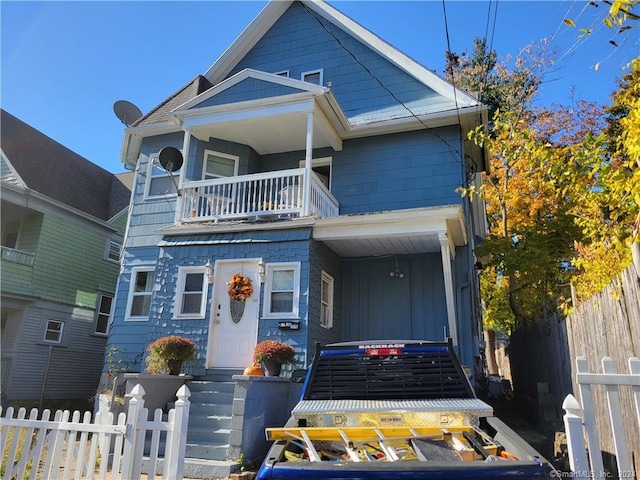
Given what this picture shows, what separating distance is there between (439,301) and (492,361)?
1301 cm

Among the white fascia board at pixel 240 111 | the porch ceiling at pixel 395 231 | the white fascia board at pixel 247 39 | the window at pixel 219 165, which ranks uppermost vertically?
the white fascia board at pixel 247 39

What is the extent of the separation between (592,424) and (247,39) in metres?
13.1

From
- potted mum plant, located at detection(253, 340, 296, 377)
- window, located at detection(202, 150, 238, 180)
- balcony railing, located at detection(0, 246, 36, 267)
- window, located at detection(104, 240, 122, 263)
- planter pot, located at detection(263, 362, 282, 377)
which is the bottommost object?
planter pot, located at detection(263, 362, 282, 377)

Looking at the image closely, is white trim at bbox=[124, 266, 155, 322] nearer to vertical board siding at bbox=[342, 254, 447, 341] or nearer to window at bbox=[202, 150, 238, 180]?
window at bbox=[202, 150, 238, 180]

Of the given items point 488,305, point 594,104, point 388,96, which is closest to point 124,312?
point 388,96

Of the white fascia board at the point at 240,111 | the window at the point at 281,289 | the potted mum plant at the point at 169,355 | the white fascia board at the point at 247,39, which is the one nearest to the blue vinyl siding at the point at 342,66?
the white fascia board at the point at 247,39

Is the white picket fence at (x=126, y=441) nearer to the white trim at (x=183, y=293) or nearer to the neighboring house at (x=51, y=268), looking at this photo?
the white trim at (x=183, y=293)

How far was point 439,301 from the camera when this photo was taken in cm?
993

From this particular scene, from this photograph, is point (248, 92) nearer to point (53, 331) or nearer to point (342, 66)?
point (342, 66)

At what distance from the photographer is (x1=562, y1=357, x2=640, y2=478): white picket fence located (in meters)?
3.05

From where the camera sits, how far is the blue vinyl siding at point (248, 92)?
1037 centimetres

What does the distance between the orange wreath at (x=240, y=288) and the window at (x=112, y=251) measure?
34.0 feet

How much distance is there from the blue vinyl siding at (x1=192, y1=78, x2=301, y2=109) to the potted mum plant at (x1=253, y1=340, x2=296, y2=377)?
546cm

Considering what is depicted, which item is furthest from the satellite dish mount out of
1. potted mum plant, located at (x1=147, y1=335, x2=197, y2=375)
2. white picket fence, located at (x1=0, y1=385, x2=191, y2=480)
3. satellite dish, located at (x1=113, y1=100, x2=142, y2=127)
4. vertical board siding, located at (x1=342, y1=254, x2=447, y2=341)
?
white picket fence, located at (x1=0, y1=385, x2=191, y2=480)
